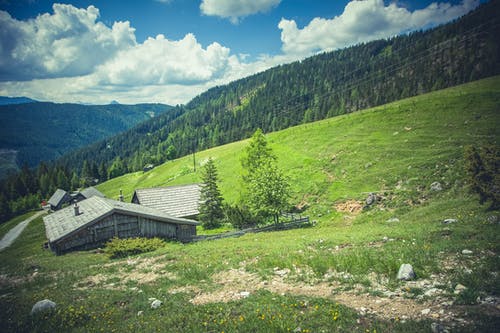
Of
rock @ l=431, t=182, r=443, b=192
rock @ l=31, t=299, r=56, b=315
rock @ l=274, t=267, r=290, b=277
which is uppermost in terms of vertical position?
rock @ l=431, t=182, r=443, b=192

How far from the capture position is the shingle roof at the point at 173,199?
1672 inches

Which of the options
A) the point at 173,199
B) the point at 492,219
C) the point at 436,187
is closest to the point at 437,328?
the point at 492,219

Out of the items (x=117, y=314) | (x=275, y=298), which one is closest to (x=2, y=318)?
(x=117, y=314)

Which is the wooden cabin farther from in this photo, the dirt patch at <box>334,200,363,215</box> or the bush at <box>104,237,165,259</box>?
the dirt patch at <box>334,200,363,215</box>

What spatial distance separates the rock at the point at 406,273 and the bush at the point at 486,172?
14572 millimetres

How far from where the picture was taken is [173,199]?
4466 centimetres

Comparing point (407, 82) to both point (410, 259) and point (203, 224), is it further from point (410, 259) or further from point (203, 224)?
point (410, 259)

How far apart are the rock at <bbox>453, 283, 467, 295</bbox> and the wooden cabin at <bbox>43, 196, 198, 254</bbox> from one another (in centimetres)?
2660

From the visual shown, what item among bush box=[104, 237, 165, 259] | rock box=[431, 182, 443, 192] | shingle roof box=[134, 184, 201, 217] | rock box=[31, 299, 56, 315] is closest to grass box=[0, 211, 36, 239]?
shingle roof box=[134, 184, 201, 217]

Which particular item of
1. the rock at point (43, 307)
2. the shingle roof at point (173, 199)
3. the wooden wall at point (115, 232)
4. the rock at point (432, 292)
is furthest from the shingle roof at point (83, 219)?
the rock at point (432, 292)

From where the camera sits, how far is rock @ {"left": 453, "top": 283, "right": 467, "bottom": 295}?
8.95 meters

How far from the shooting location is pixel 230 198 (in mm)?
52938

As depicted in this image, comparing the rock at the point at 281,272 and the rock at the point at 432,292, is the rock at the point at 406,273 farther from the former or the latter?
the rock at the point at 281,272

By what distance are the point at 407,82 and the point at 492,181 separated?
113665 mm
